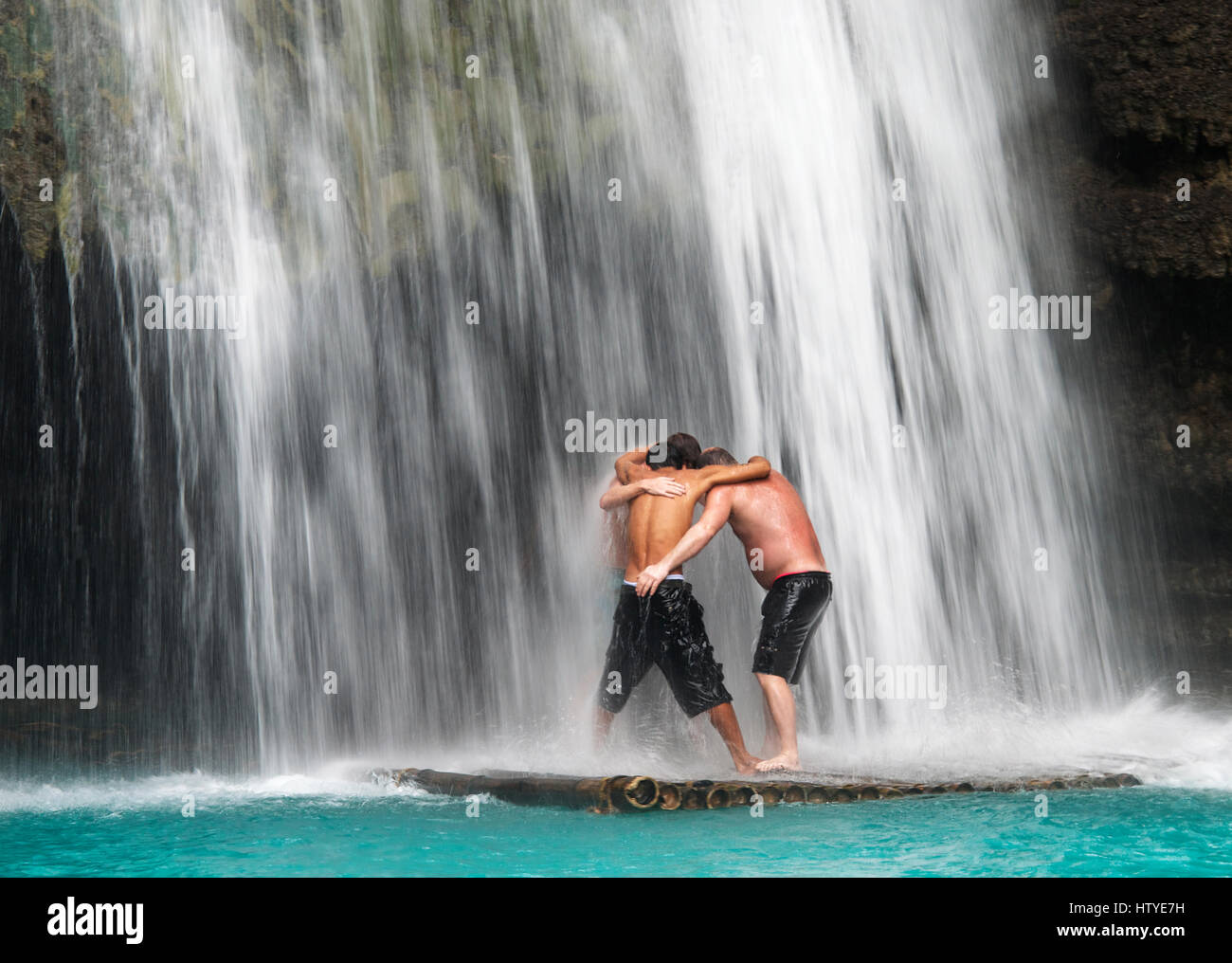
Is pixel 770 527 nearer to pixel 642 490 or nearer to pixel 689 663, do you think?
pixel 642 490

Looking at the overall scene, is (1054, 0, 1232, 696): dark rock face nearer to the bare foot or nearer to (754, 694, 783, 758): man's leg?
(754, 694, 783, 758): man's leg

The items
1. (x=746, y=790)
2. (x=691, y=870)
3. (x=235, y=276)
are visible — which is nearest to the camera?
(x=691, y=870)

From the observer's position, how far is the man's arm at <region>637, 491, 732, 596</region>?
7078mm

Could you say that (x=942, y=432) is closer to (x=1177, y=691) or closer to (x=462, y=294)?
(x=1177, y=691)

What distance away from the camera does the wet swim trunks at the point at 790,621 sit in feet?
23.5

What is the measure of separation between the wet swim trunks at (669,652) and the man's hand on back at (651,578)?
0.14 m

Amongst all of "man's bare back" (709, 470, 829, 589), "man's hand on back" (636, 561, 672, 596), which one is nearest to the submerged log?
"man's hand on back" (636, 561, 672, 596)

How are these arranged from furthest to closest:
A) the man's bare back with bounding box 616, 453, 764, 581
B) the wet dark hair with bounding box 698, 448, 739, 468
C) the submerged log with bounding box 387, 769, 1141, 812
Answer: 1. the wet dark hair with bounding box 698, 448, 739, 468
2. the man's bare back with bounding box 616, 453, 764, 581
3. the submerged log with bounding box 387, 769, 1141, 812

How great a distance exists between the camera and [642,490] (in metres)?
7.35

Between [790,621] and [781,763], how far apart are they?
2.82 feet

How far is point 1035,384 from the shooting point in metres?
10.4

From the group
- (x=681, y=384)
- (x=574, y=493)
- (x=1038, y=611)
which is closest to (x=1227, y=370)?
(x=1038, y=611)

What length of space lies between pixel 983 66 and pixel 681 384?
408 centimetres

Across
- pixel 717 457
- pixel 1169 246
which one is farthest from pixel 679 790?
pixel 1169 246
